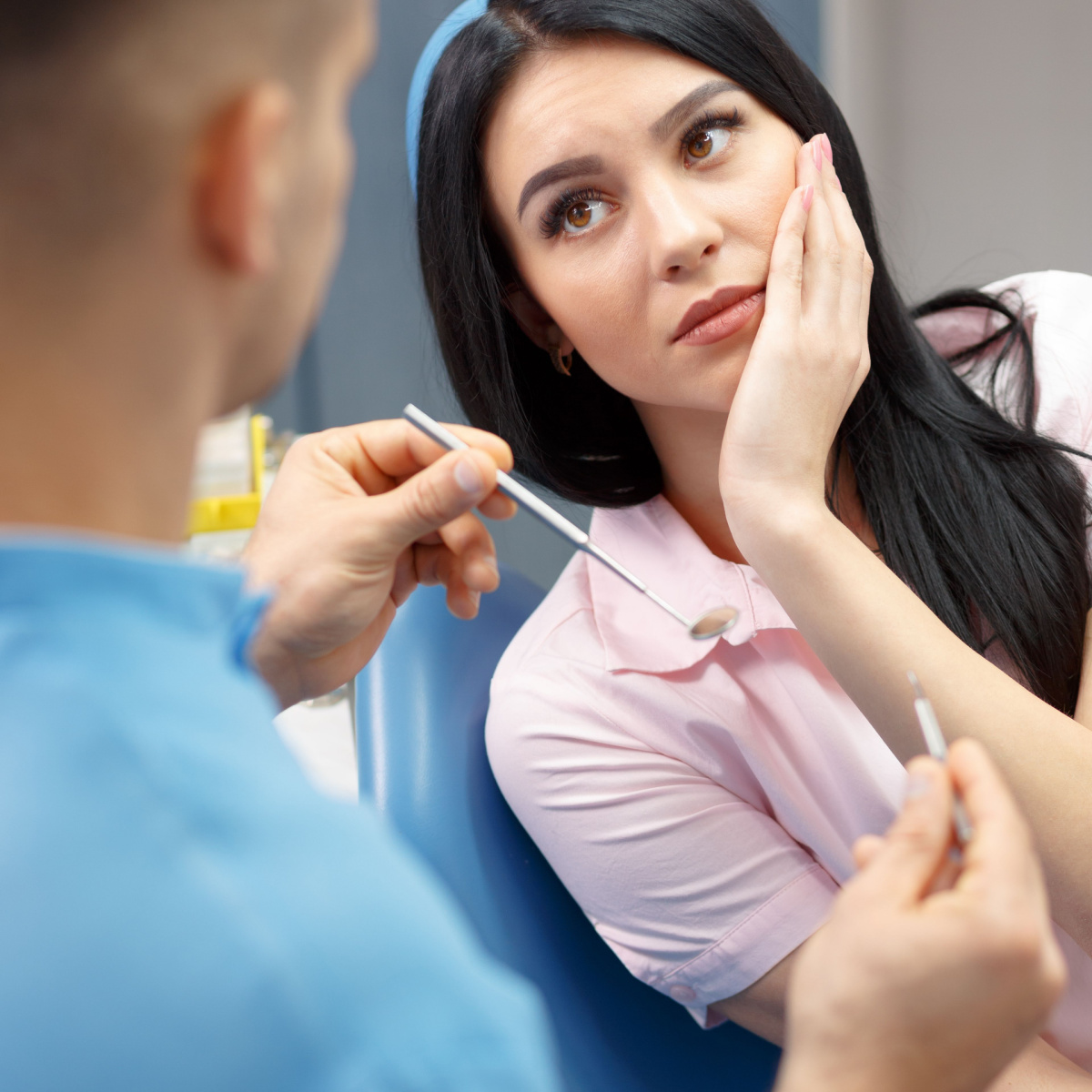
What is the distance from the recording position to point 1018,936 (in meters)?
0.41

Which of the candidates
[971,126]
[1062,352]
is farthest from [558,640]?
[971,126]

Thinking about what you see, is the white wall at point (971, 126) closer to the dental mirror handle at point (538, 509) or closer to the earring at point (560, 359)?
the earring at point (560, 359)

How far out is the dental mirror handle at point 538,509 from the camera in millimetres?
687

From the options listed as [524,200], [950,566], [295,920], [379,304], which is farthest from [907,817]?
[379,304]

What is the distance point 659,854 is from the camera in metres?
0.88

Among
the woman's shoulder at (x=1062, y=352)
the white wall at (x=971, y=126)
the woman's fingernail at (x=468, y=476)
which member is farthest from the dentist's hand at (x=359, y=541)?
the white wall at (x=971, y=126)

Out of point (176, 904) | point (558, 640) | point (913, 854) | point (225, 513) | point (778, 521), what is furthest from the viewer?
point (225, 513)

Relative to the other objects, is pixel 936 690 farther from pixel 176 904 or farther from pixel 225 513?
pixel 225 513

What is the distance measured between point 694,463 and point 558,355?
180 millimetres

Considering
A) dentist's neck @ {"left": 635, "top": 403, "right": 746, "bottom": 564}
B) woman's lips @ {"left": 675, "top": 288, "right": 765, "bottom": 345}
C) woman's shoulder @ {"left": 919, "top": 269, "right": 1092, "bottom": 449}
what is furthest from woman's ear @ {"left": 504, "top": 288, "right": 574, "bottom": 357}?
woman's shoulder @ {"left": 919, "top": 269, "right": 1092, "bottom": 449}

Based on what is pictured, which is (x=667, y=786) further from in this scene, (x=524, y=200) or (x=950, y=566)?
(x=524, y=200)

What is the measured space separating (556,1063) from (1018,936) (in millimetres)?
582

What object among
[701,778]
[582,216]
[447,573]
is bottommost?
[701,778]

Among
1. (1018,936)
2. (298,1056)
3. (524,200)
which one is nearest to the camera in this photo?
(298,1056)
